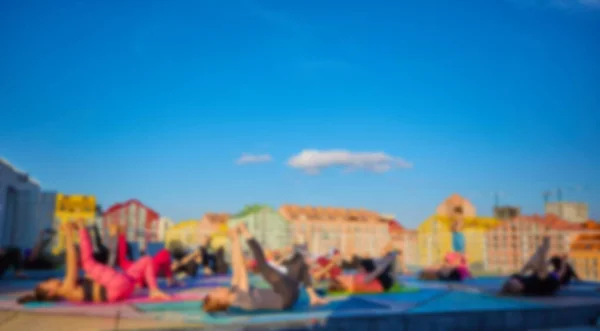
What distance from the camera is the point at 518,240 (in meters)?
19.4

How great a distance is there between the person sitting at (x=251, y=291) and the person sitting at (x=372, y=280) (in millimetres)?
3491

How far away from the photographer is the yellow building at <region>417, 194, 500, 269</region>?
20.9 meters

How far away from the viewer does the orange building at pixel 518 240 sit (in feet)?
60.0

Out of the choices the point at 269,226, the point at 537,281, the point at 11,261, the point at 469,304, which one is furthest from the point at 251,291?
the point at 269,226

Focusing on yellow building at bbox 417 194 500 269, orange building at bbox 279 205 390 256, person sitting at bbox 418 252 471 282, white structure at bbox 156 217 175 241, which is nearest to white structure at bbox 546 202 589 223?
yellow building at bbox 417 194 500 269

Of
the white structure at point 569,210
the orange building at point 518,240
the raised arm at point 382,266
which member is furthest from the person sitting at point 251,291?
the white structure at point 569,210

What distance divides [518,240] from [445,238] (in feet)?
10.6

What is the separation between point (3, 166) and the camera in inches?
771

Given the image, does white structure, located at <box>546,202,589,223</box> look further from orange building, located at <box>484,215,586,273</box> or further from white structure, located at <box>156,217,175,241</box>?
white structure, located at <box>156,217,175,241</box>

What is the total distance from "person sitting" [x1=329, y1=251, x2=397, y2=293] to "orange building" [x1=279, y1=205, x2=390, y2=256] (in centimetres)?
1362

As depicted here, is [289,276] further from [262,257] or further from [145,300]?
[145,300]

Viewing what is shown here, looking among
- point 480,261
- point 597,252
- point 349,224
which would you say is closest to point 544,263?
point 597,252

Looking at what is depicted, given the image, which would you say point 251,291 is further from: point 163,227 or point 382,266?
point 163,227

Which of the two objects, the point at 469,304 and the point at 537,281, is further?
the point at 537,281
